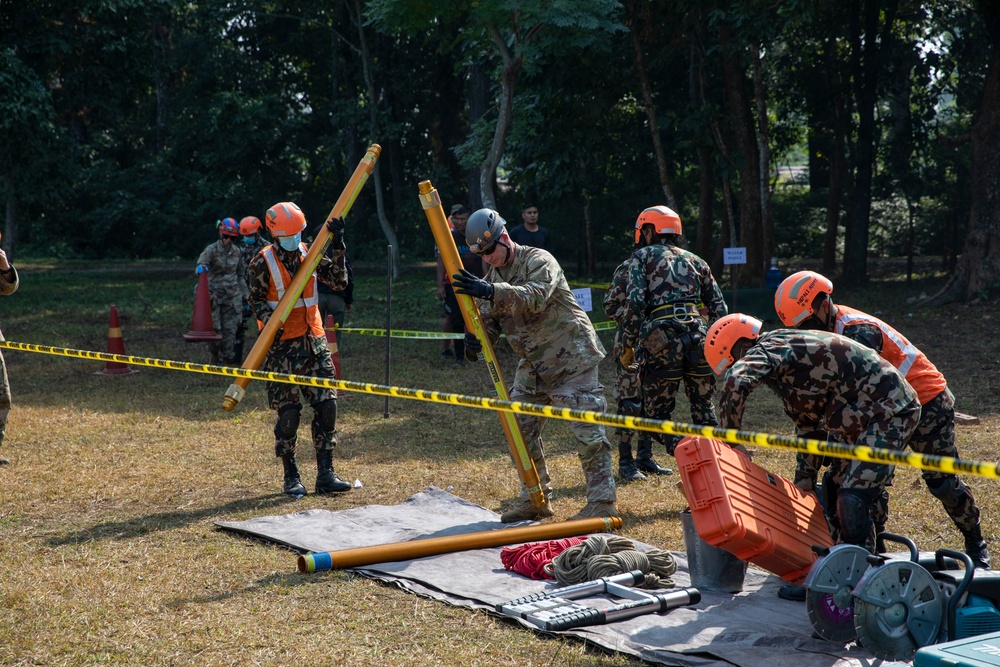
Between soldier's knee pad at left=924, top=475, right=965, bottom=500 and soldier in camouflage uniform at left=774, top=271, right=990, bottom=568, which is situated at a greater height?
soldier in camouflage uniform at left=774, top=271, right=990, bottom=568

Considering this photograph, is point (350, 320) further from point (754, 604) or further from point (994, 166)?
point (754, 604)

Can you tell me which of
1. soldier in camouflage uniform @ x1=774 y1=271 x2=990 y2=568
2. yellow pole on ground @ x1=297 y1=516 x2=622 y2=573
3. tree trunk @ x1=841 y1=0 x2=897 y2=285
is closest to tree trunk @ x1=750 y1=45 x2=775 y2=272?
tree trunk @ x1=841 y1=0 x2=897 y2=285

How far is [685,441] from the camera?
4.74 m

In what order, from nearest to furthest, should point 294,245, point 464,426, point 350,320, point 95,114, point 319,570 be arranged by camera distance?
point 319,570 < point 294,245 < point 464,426 < point 350,320 < point 95,114

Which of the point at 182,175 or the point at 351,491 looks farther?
the point at 182,175

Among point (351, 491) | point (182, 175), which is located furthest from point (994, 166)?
point (182, 175)

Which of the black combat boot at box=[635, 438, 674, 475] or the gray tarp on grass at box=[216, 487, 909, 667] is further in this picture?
the black combat boot at box=[635, 438, 674, 475]

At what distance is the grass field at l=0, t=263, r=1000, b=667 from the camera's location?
482 centimetres

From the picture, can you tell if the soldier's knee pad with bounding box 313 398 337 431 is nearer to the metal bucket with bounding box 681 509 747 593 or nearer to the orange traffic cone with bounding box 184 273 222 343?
the metal bucket with bounding box 681 509 747 593

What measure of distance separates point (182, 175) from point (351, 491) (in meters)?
27.7

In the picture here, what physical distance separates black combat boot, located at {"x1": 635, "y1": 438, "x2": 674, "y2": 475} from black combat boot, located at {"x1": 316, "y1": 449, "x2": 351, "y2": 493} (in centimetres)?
240

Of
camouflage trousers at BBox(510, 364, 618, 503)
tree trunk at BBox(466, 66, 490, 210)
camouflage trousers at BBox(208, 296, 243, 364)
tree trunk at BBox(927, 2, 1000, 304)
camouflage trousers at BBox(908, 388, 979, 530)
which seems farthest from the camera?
tree trunk at BBox(466, 66, 490, 210)

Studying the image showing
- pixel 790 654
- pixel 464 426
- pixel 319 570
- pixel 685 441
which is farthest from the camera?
pixel 464 426

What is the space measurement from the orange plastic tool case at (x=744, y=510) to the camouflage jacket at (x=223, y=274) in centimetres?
979
